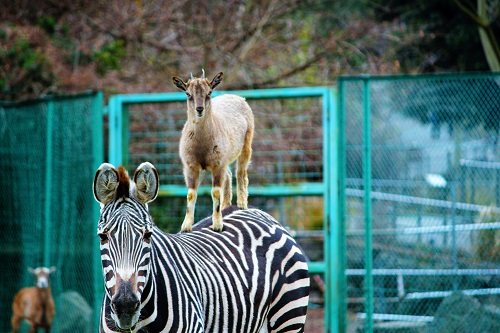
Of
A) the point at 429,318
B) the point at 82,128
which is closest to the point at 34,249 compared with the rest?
the point at 82,128

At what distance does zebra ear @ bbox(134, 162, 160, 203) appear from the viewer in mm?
4211

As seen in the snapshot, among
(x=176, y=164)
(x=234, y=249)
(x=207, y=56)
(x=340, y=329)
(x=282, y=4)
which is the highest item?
(x=282, y=4)

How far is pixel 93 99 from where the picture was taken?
30.0 ft

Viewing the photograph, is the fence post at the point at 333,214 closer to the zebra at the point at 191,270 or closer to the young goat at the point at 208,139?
the zebra at the point at 191,270

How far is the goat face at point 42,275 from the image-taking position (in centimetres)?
938

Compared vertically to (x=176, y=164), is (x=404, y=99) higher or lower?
higher

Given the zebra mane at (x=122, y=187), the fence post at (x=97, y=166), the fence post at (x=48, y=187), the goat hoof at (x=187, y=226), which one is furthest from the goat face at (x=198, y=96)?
the fence post at (x=48, y=187)

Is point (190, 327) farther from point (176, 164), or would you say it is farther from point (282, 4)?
point (282, 4)

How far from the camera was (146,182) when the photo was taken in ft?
13.9

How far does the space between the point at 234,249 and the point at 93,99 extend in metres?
4.51

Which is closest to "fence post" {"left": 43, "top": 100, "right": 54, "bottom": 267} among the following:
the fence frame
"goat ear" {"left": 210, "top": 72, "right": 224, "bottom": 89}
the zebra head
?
the fence frame

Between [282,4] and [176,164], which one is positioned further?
[282,4]

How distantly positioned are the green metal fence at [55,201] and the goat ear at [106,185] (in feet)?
15.5

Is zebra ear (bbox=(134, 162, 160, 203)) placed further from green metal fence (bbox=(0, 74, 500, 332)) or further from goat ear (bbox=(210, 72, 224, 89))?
green metal fence (bbox=(0, 74, 500, 332))
